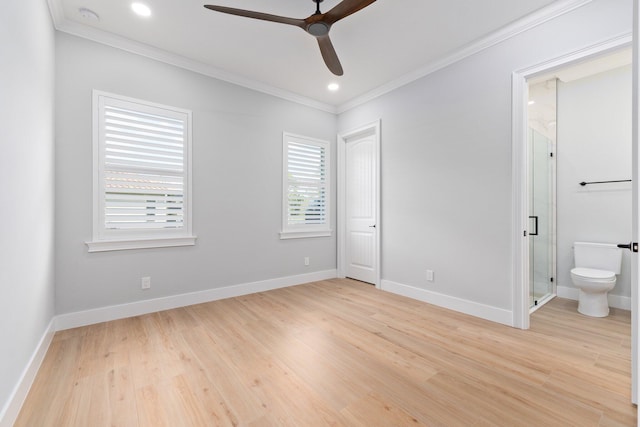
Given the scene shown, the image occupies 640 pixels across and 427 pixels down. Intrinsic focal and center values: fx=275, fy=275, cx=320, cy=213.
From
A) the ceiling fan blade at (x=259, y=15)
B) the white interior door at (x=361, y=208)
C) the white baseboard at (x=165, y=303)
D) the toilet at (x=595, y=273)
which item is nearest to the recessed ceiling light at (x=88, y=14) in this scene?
the ceiling fan blade at (x=259, y=15)

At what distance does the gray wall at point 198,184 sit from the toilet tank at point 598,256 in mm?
3137

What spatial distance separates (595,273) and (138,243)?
4.81 metres

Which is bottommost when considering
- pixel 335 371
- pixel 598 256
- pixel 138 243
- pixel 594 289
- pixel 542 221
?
pixel 335 371

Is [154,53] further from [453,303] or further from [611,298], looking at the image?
[611,298]

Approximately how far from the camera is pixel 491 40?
2.71 meters

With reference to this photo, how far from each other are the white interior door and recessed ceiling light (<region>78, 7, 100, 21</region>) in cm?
330

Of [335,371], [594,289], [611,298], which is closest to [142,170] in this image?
[335,371]

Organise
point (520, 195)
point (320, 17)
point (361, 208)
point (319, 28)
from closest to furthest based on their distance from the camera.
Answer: point (320, 17)
point (319, 28)
point (520, 195)
point (361, 208)

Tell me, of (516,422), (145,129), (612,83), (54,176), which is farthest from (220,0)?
(612,83)

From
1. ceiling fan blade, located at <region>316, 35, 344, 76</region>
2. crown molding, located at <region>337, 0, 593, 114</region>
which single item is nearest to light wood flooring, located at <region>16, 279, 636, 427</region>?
ceiling fan blade, located at <region>316, 35, 344, 76</region>

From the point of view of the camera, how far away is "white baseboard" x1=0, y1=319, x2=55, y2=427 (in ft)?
4.47

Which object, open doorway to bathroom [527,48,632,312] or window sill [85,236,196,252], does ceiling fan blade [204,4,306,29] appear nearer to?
window sill [85,236,196,252]

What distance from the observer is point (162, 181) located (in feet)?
9.97

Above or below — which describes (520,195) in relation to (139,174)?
below
